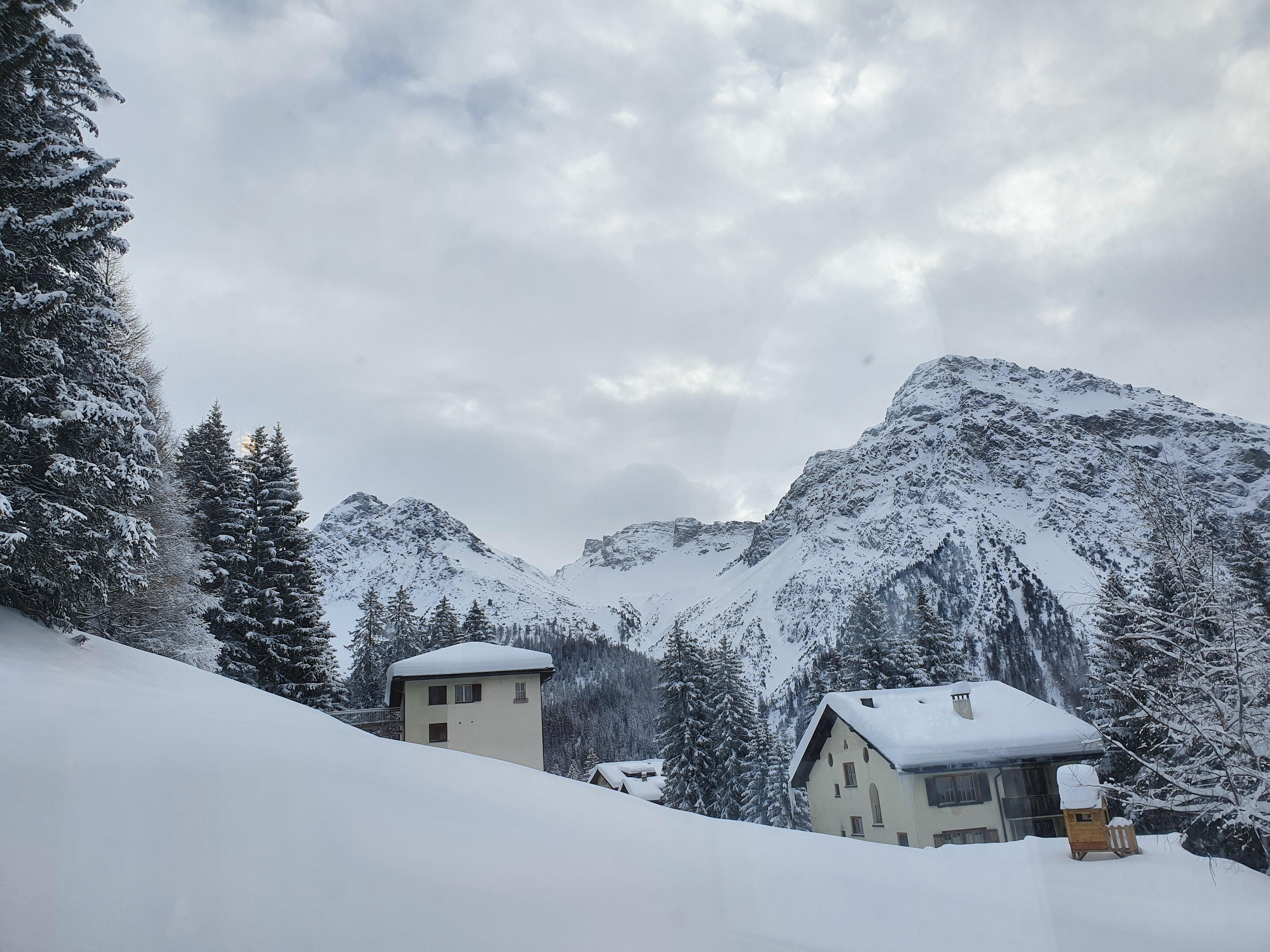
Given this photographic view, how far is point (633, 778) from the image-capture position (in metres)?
57.3

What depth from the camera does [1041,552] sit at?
501 ft

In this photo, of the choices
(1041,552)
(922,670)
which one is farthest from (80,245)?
(1041,552)

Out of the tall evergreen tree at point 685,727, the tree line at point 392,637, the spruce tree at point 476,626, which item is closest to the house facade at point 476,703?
the tall evergreen tree at point 685,727

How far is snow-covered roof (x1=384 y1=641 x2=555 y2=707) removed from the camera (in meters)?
28.1

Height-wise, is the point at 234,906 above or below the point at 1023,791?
above

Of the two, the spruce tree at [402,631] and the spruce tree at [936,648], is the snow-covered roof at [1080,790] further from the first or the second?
the spruce tree at [402,631]

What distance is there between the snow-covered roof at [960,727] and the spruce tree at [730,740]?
924 centimetres

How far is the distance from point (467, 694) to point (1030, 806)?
22.5 m

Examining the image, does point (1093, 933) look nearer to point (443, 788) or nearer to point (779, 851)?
point (779, 851)

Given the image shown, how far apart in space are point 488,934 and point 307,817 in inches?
76.6

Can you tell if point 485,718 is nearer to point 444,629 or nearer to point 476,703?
point 476,703

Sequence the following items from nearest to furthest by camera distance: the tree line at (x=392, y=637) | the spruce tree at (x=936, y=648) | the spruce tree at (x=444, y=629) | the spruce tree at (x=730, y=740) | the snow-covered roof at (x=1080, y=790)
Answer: the snow-covered roof at (x=1080, y=790) → the spruce tree at (x=730, y=740) → the spruce tree at (x=936, y=648) → the spruce tree at (x=444, y=629) → the tree line at (x=392, y=637)

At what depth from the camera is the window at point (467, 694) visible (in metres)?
28.5

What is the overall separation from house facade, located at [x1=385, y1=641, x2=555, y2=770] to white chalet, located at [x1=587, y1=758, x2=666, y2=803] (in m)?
22.0
